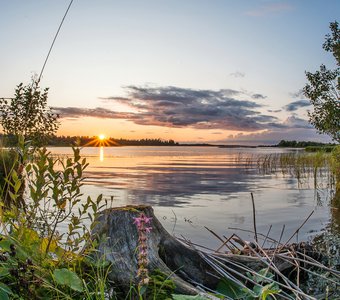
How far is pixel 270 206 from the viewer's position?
16047 mm

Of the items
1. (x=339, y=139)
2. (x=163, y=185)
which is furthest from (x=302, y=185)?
(x=163, y=185)

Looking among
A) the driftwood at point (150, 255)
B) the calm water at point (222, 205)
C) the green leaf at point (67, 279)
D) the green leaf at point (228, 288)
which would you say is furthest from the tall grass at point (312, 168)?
the green leaf at point (67, 279)

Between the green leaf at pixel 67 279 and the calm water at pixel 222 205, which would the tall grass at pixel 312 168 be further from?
the green leaf at pixel 67 279

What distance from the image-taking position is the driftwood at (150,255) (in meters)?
3.78

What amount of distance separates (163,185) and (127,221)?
740 inches

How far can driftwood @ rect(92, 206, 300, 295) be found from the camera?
12.4 feet

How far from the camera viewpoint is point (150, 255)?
12.9ft

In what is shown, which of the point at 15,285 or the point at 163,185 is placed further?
the point at 163,185

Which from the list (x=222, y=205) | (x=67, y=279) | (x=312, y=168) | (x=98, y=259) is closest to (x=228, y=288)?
(x=98, y=259)

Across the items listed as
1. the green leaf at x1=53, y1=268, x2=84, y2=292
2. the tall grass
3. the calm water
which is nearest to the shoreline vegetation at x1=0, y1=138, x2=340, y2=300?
the green leaf at x1=53, y1=268, x2=84, y2=292

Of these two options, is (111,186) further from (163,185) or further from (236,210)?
(236,210)

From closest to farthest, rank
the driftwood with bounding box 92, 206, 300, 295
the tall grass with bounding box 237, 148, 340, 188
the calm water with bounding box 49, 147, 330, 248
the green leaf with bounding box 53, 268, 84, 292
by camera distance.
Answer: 1. the green leaf with bounding box 53, 268, 84, 292
2. the driftwood with bounding box 92, 206, 300, 295
3. the calm water with bounding box 49, 147, 330, 248
4. the tall grass with bounding box 237, 148, 340, 188

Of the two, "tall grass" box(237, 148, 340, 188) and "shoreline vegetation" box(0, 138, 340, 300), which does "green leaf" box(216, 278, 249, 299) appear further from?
"tall grass" box(237, 148, 340, 188)

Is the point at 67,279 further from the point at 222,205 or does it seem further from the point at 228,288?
the point at 222,205
